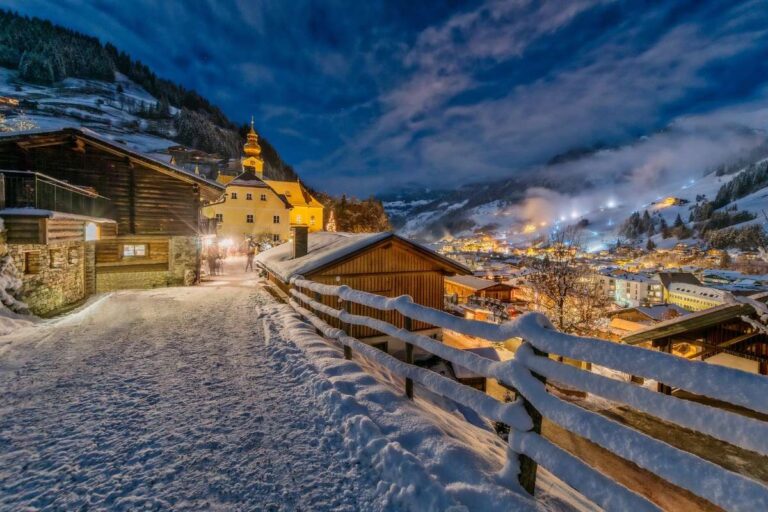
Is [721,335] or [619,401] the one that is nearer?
[619,401]

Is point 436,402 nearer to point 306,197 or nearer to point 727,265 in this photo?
point 306,197

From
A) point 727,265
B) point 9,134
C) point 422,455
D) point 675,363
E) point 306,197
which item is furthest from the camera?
point 727,265

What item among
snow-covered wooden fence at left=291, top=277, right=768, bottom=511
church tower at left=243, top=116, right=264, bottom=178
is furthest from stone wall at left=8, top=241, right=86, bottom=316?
church tower at left=243, top=116, right=264, bottom=178

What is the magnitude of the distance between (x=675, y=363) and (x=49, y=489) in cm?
522

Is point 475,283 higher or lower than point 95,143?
lower

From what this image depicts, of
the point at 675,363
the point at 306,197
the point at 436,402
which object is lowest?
the point at 436,402

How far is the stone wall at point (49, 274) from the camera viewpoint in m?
11.7

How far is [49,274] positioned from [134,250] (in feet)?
16.9

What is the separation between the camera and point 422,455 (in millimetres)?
3105

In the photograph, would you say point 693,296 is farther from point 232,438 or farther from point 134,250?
point 134,250

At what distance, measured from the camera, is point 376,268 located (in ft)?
47.8

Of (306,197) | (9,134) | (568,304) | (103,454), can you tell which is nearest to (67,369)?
(103,454)

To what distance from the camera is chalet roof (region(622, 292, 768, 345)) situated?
29.7ft

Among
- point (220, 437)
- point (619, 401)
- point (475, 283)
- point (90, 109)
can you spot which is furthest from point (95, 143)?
point (90, 109)
